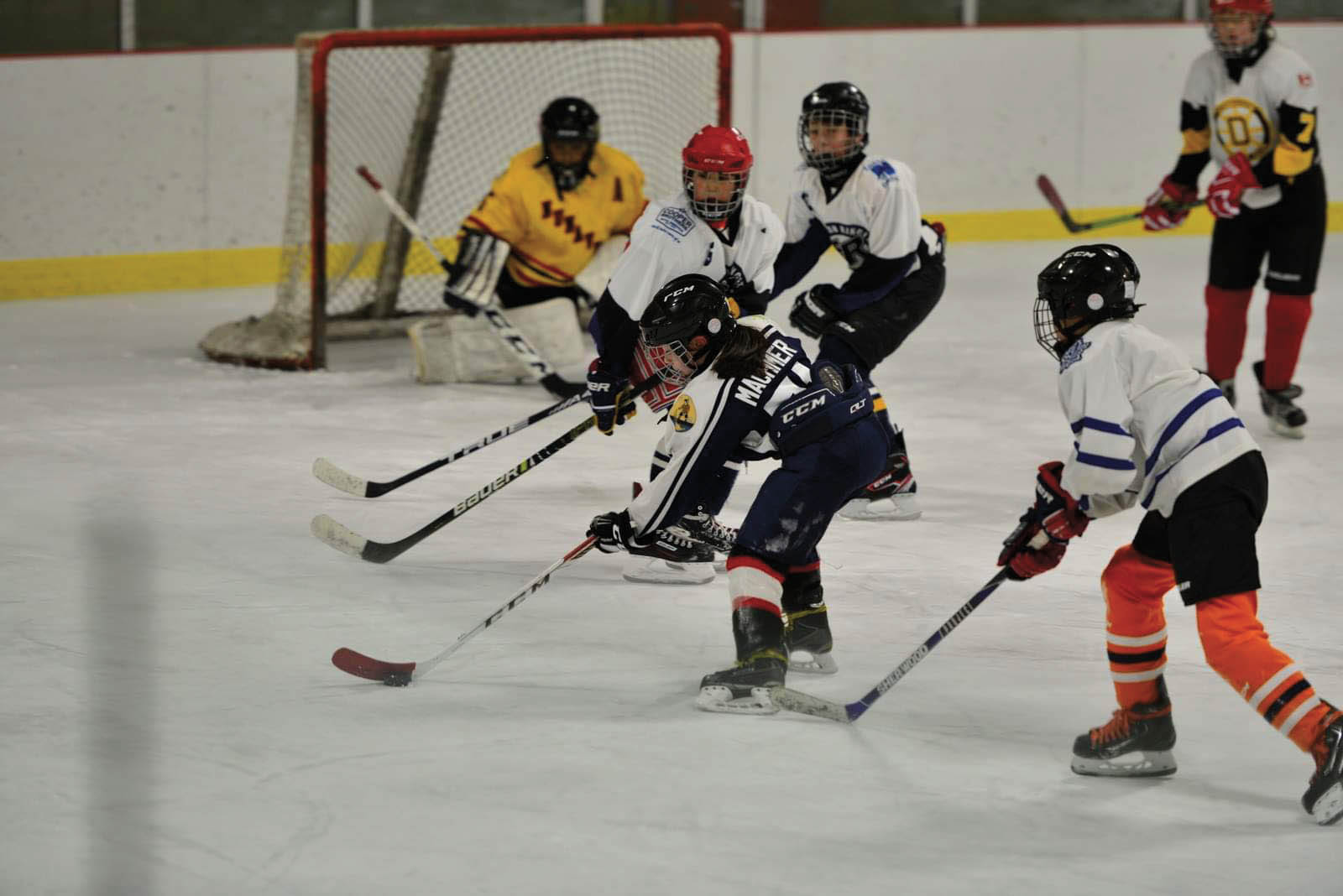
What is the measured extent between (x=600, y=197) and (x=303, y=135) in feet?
3.54

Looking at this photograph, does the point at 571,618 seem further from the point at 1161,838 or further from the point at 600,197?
the point at 600,197

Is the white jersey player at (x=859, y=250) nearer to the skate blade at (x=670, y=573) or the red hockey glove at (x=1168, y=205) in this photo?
the skate blade at (x=670, y=573)

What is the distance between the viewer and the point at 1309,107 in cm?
561

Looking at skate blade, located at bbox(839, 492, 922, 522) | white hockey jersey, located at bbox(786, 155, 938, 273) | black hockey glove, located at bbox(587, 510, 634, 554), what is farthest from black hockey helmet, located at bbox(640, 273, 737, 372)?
skate blade, located at bbox(839, 492, 922, 522)

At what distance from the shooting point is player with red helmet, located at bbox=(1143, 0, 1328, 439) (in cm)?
561

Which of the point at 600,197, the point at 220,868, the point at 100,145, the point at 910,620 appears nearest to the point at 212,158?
the point at 100,145

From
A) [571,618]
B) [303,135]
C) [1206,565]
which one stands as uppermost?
[303,135]

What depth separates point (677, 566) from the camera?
13.5 ft

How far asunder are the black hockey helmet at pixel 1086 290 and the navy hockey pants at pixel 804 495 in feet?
1.53

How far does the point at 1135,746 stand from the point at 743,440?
2.82ft

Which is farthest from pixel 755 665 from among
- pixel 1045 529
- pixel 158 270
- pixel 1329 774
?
pixel 158 270

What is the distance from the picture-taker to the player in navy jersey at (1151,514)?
9.14ft

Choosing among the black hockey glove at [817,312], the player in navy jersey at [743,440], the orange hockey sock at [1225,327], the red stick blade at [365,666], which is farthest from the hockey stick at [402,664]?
the orange hockey sock at [1225,327]

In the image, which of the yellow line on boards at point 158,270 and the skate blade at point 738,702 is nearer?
the skate blade at point 738,702
